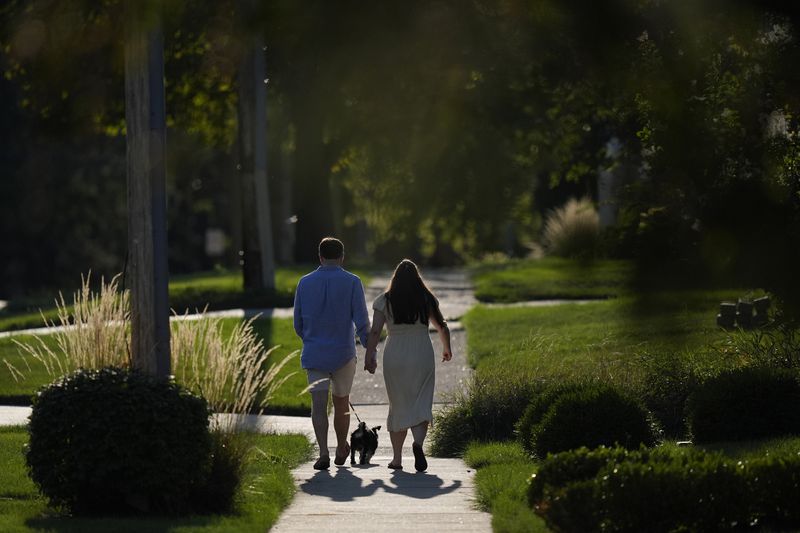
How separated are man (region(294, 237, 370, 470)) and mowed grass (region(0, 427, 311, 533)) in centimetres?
60

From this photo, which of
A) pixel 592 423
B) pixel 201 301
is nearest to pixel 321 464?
pixel 592 423

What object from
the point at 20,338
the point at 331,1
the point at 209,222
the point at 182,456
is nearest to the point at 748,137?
the point at 331,1

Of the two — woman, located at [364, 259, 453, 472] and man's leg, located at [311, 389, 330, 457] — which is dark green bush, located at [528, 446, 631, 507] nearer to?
woman, located at [364, 259, 453, 472]

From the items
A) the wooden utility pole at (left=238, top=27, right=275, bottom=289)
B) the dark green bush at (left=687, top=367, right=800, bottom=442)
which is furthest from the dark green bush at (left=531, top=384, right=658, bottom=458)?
the wooden utility pole at (left=238, top=27, right=275, bottom=289)

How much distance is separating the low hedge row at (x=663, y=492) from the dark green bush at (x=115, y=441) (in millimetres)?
2073

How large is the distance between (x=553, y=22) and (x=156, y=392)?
16.9 feet

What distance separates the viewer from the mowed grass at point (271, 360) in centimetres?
1587

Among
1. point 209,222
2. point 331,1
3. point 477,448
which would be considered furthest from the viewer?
point 209,222

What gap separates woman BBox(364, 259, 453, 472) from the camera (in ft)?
35.8

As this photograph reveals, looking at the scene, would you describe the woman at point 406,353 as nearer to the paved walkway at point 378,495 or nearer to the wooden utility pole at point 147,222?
the paved walkway at point 378,495

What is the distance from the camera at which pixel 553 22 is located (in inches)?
138

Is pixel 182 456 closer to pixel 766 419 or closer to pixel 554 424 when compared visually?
pixel 554 424

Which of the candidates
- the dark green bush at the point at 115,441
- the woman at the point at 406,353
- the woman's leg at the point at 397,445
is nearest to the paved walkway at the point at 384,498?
the woman's leg at the point at 397,445

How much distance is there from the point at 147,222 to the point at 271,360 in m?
10.1
